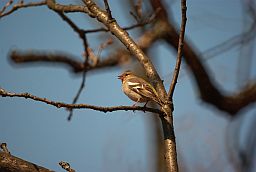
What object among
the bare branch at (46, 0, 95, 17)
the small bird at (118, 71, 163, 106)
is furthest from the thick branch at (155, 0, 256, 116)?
the bare branch at (46, 0, 95, 17)

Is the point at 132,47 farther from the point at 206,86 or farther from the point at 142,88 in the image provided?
the point at 206,86

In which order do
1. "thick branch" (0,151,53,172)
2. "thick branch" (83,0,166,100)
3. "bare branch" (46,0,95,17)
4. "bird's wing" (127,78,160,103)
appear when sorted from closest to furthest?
"thick branch" (0,151,53,172), "thick branch" (83,0,166,100), "bird's wing" (127,78,160,103), "bare branch" (46,0,95,17)

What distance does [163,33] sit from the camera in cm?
448

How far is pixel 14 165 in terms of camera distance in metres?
1.32

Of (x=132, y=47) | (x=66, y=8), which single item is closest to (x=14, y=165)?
(x=132, y=47)

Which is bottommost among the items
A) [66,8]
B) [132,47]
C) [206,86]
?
[132,47]

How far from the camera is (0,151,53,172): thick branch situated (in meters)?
1.31

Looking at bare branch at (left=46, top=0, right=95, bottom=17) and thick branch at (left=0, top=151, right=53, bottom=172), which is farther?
bare branch at (left=46, top=0, right=95, bottom=17)

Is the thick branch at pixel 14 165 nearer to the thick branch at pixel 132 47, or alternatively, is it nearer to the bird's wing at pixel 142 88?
the thick branch at pixel 132 47

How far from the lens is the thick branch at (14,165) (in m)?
1.31

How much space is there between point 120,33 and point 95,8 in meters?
0.32

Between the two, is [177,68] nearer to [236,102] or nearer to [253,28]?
[253,28]

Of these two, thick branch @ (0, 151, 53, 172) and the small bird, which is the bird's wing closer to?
the small bird

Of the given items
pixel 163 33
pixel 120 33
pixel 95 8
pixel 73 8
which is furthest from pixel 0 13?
pixel 163 33
